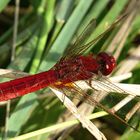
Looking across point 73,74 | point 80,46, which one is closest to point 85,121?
point 73,74

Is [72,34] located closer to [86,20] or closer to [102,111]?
[86,20]

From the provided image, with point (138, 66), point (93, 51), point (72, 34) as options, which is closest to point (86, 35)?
point (72, 34)

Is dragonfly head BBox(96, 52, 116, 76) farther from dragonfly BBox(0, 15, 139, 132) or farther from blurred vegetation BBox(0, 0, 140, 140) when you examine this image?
blurred vegetation BBox(0, 0, 140, 140)

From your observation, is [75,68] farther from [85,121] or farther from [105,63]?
[85,121]

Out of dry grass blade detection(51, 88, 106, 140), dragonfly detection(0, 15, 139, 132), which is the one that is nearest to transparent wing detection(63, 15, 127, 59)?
dragonfly detection(0, 15, 139, 132)

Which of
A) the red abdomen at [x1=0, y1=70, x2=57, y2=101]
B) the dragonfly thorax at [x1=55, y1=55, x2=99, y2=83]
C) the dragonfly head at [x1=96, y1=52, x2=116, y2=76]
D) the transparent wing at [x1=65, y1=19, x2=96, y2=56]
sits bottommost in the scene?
the dragonfly head at [x1=96, y1=52, x2=116, y2=76]

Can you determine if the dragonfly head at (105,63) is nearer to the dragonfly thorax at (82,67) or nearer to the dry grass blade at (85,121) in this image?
the dragonfly thorax at (82,67)
